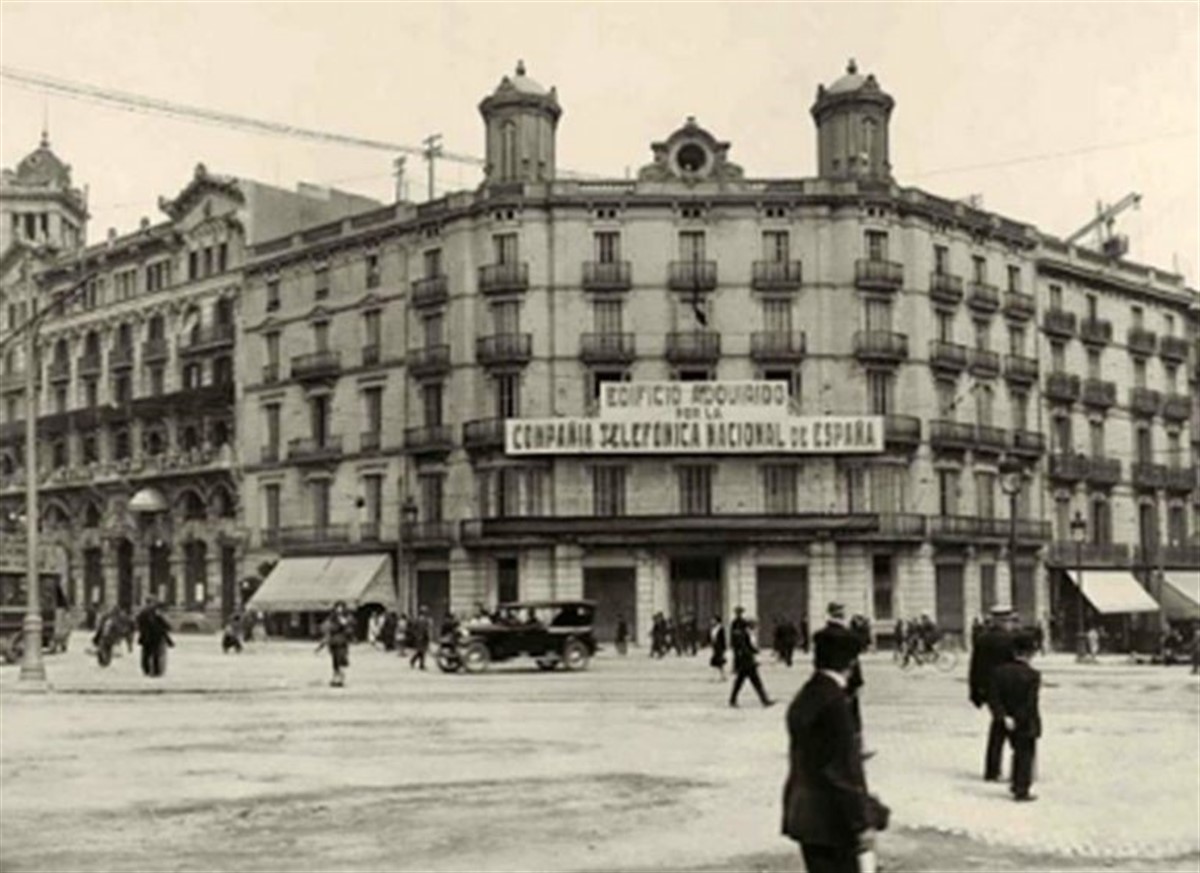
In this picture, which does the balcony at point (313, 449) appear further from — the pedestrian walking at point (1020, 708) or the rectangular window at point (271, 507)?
the pedestrian walking at point (1020, 708)

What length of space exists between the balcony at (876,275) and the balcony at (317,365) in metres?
17.6

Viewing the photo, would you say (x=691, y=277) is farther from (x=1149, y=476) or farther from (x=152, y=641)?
(x=152, y=641)

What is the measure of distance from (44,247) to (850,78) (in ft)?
121

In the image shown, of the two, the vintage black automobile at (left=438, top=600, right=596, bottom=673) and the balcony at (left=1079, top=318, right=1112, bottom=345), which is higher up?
the balcony at (left=1079, top=318, right=1112, bottom=345)

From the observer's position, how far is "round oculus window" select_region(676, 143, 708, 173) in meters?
49.9

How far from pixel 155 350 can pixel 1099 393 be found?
3515cm

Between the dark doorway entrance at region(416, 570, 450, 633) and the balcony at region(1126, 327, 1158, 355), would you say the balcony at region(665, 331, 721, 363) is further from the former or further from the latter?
the balcony at region(1126, 327, 1158, 355)

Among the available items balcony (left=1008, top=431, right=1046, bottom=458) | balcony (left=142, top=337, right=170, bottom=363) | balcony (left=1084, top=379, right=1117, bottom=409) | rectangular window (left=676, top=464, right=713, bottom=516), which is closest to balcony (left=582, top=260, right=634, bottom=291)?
rectangular window (left=676, top=464, right=713, bottom=516)

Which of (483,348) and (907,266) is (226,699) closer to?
(483,348)

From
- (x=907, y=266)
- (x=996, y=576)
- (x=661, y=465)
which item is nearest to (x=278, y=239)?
(x=661, y=465)

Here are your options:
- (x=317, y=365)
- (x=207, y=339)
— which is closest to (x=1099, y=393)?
(x=317, y=365)

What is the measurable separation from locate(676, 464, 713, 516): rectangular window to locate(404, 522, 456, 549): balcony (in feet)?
23.8

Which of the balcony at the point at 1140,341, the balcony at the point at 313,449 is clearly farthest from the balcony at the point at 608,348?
the balcony at the point at 1140,341

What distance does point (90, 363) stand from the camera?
64.5 m
